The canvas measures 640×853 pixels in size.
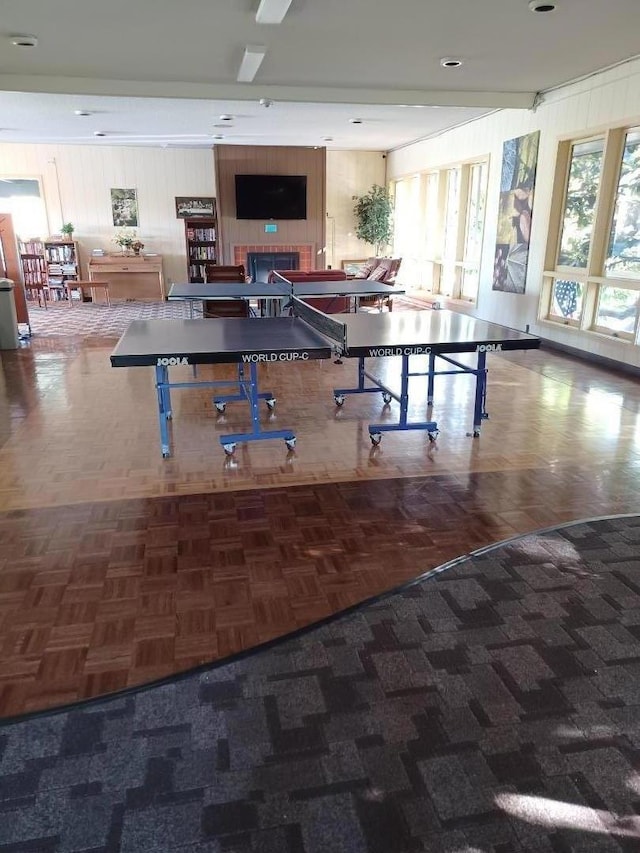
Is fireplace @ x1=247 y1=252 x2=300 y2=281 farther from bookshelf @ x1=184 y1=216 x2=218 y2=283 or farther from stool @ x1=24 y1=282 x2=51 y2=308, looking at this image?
stool @ x1=24 y1=282 x2=51 y2=308

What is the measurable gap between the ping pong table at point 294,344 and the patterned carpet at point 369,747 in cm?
170

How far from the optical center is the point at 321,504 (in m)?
3.28

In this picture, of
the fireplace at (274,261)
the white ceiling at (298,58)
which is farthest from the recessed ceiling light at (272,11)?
the fireplace at (274,261)

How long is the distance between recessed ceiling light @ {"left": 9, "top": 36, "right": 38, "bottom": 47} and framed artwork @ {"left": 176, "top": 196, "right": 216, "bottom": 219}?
23.2 feet

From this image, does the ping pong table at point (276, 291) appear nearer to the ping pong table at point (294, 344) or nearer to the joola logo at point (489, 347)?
the ping pong table at point (294, 344)

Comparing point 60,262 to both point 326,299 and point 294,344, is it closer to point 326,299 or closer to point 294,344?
point 326,299

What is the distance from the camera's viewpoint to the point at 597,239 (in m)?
6.52

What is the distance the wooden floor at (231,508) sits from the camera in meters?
2.24

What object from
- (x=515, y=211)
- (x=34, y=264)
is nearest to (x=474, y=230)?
(x=515, y=211)

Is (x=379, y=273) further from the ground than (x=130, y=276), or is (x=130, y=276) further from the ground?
(x=379, y=273)

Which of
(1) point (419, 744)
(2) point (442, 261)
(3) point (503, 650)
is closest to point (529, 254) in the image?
(2) point (442, 261)

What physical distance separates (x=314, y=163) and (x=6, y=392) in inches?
347

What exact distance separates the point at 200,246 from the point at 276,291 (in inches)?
270

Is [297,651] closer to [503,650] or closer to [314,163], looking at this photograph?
[503,650]
